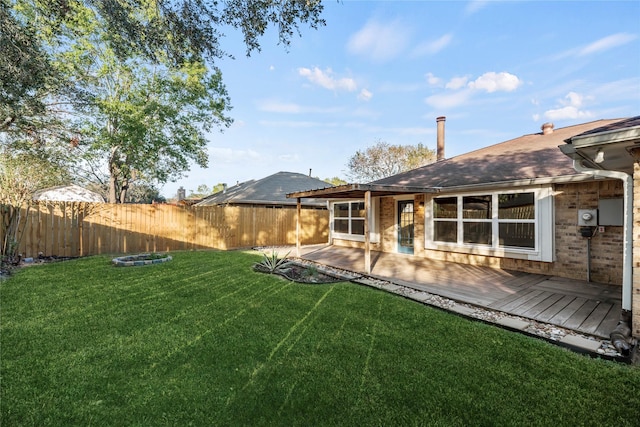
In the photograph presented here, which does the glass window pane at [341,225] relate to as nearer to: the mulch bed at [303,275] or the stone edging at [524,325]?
the mulch bed at [303,275]

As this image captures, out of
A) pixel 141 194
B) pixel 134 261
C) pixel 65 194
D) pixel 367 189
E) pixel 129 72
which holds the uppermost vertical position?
pixel 129 72

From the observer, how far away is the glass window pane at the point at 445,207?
8.16 meters

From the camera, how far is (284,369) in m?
2.69

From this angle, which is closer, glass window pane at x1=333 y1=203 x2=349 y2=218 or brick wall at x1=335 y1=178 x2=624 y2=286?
brick wall at x1=335 y1=178 x2=624 y2=286

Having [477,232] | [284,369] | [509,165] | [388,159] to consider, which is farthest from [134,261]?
[388,159]

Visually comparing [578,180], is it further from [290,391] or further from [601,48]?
[290,391]

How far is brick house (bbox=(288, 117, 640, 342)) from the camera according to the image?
5.63 metres

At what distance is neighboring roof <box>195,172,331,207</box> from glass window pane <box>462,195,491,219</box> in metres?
10.2

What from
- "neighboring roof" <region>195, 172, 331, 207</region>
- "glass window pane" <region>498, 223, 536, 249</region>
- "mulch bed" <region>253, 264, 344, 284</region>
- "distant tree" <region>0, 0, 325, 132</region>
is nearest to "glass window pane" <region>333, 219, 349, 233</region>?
"neighboring roof" <region>195, 172, 331, 207</region>

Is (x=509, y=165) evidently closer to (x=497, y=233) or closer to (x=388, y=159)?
(x=497, y=233)

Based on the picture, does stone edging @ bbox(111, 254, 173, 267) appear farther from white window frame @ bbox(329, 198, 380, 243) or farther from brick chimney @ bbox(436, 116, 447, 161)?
brick chimney @ bbox(436, 116, 447, 161)

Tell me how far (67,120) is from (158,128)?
3815 millimetres

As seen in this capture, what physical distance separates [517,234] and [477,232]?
96 centimetres

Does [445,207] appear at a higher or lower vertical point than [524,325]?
higher
